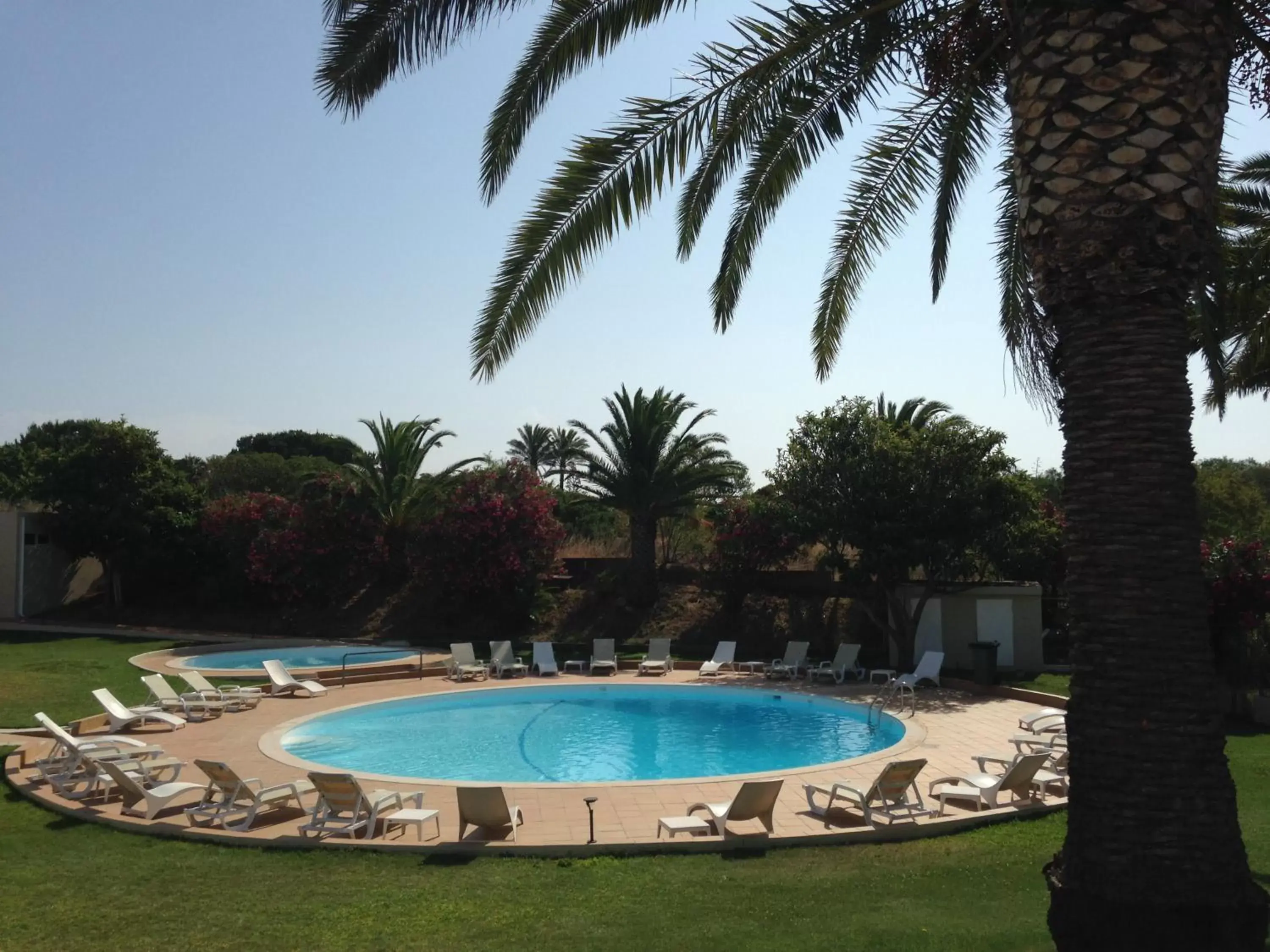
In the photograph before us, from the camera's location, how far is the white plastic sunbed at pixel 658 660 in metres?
24.2

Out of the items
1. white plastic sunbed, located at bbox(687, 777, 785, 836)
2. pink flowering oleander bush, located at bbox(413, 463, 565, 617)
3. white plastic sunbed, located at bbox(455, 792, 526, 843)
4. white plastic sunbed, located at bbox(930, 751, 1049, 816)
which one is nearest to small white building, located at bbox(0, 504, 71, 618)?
pink flowering oleander bush, located at bbox(413, 463, 565, 617)

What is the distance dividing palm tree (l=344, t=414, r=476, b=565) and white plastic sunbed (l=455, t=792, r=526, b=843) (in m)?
24.4

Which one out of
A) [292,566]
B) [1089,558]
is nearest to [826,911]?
[1089,558]

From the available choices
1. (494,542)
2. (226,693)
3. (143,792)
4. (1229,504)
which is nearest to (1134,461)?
(143,792)

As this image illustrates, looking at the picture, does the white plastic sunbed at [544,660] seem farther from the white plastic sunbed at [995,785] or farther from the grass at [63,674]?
the white plastic sunbed at [995,785]

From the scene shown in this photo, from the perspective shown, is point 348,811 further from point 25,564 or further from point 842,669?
point 25,564

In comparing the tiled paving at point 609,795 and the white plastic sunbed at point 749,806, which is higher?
the white plastic sunbed at point 749,806

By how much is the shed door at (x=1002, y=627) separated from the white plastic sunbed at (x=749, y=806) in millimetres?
15116

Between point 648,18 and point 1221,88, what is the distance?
4118 millimetres

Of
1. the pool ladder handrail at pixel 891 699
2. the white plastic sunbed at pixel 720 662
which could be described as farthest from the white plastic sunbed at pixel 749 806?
the white plastic sunbed at pixel 720 662

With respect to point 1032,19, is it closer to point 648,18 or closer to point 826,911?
point 648,18

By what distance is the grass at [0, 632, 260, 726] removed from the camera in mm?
18141

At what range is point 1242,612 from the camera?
1748cm

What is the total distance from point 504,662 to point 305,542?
12.1m
